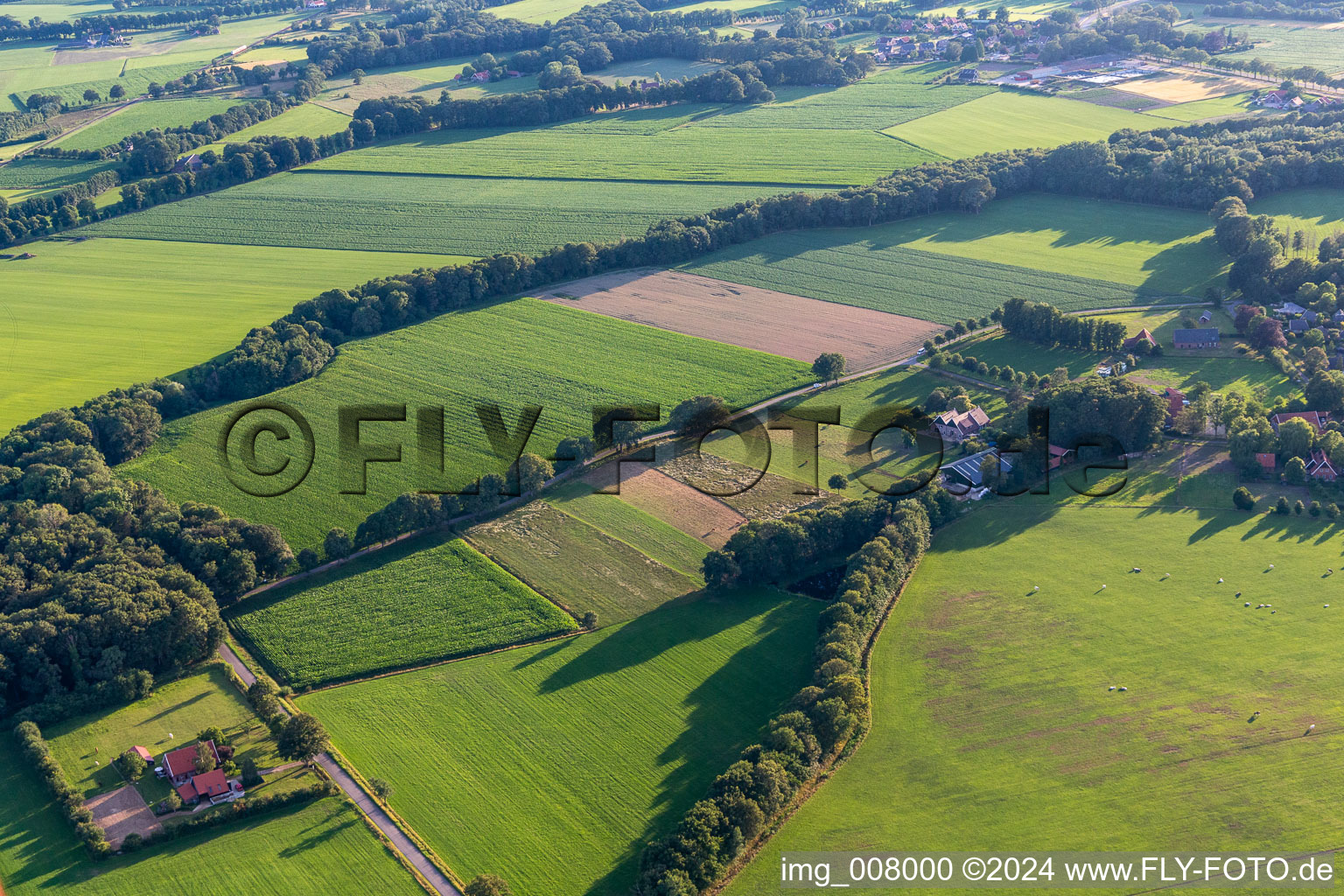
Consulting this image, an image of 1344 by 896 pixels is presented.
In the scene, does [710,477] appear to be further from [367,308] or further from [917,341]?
[367,308]

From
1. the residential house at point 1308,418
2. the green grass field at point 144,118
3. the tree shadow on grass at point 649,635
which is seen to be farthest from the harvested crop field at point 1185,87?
the green grass field at point 144,118

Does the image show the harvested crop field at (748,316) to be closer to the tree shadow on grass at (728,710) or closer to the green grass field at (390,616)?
the tree shadow on grass at (728,710)

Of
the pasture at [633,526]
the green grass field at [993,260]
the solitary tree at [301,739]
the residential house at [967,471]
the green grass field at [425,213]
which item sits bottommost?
the solitary tree at [301,739]

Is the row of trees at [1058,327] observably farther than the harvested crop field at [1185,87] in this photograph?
No

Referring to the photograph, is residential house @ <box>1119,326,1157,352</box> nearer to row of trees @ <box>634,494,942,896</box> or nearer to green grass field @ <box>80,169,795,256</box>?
row of trees @ <box>634,494,942,896</box>

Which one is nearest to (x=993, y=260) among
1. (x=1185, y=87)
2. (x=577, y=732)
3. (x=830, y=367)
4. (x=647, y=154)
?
(x=830, y=367)
